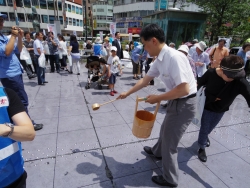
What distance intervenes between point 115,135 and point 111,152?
1.62ft

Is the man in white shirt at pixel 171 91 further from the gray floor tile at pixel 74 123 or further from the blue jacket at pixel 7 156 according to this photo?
the gray floor tile at pixel 74 123

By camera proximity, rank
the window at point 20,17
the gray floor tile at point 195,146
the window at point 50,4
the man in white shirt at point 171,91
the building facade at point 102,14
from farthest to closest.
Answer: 1. the building facade at point 102,14
2. the window at point 50,4
3. the window at point 20,17
4. the gray floor tile at point 195,146
5. the man in white shirt at point 171,91

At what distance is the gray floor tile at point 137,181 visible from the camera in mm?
2125

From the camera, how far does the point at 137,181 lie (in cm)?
219

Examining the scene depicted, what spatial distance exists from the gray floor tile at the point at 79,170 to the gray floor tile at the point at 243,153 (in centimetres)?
227

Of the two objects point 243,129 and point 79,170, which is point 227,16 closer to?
point 243,129

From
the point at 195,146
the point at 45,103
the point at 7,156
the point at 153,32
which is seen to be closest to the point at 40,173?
the point at 7,156

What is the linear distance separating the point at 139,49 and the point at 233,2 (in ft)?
24.9

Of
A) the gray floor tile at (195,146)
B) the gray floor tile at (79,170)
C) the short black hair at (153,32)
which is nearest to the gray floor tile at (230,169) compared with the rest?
the gray floor tile at (195,146)

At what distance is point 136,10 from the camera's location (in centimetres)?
3525

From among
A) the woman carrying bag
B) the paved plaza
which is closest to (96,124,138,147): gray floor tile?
the paved plaza

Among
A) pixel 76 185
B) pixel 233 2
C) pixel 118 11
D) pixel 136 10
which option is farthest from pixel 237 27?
pixel 118 11

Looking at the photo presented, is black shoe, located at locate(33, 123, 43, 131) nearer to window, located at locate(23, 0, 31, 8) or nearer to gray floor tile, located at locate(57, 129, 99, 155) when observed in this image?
gray floor tile, located at locate(57, 129, 99, 155)

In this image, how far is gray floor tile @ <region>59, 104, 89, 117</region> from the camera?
4.00 metres
